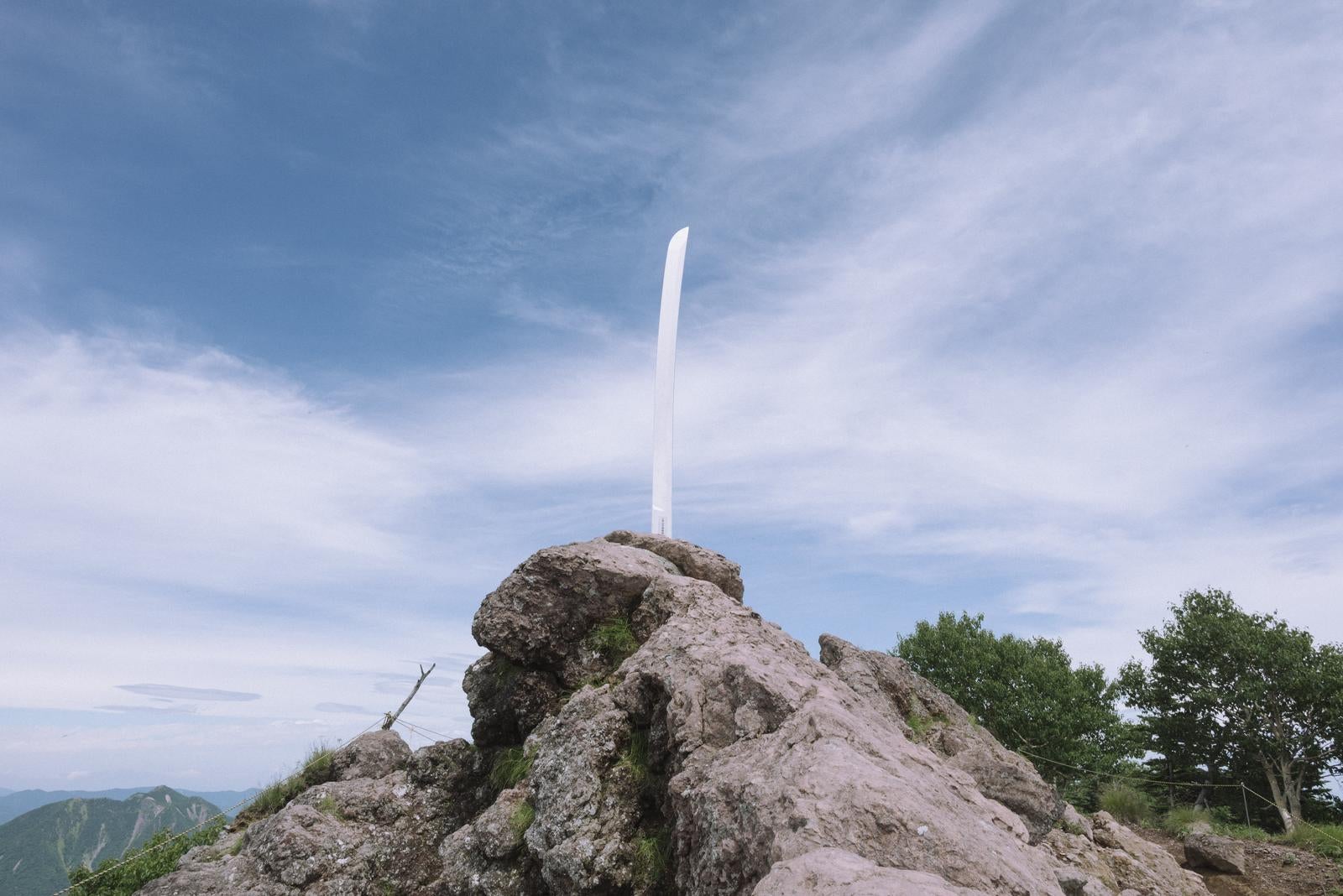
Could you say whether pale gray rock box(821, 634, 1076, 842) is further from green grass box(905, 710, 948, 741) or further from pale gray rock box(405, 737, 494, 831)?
pale gray rock box(405, 737, 494, 831)

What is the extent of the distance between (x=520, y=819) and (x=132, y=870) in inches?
358

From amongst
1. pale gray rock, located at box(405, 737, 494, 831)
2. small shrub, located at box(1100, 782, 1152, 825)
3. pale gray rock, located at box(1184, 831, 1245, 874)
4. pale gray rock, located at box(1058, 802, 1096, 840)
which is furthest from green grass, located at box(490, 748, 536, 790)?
small shrub, located at box(1100, 782, 1152, 825)

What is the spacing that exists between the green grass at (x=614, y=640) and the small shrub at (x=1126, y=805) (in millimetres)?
23491

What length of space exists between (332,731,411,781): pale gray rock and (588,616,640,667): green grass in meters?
3.86

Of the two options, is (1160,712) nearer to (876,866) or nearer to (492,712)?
(492,712)

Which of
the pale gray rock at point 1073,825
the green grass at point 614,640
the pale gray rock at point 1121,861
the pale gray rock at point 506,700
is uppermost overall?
the green grass at point 614,640

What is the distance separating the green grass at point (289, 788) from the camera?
11555mm

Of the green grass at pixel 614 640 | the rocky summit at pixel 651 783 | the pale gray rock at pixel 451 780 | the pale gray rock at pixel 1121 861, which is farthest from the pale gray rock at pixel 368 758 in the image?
the pale gray rock at pixel 1121 861

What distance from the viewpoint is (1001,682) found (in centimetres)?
3269

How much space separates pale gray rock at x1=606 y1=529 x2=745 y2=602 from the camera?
1142 cm

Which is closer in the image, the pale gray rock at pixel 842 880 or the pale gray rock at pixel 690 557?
the pale gray rock at pixel 842 880

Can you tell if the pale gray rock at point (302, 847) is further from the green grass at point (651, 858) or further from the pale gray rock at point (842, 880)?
the pale gray rock at point (842, 880)

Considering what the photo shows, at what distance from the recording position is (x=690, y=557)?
37.6 feet

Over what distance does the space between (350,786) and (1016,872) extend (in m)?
7.54
